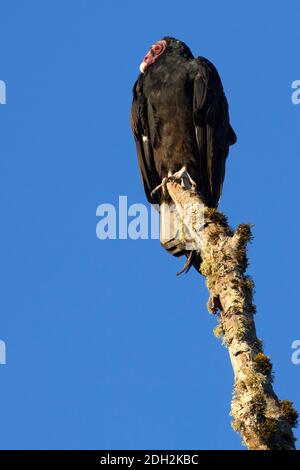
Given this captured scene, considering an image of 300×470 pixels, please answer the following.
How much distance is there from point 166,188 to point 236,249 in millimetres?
2171

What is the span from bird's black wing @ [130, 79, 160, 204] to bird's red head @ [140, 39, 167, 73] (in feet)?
0.50

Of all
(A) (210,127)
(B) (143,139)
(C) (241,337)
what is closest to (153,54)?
(B) (143,139)

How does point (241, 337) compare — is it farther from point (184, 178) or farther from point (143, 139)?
point (143, 139)

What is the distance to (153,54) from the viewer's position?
9484 mm

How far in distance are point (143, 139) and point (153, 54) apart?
33.3 inches

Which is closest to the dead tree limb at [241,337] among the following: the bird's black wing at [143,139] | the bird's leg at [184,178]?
the bird's leg at [184,178]

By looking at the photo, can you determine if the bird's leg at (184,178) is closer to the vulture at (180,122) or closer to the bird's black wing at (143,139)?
the vulture at (180,122)

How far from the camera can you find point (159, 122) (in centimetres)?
893

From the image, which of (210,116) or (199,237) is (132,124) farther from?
(199,237)

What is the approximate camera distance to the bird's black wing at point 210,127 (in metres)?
8.59

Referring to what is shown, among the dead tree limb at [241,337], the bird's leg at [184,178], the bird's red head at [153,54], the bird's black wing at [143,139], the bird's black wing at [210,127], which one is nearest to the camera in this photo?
the dead tree limb at [241,337]

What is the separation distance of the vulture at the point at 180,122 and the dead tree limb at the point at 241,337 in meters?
2.19

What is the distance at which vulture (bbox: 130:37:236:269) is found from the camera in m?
8.66
